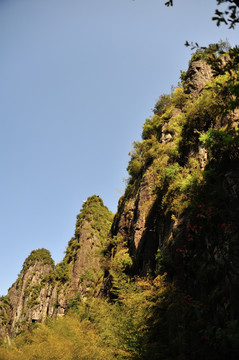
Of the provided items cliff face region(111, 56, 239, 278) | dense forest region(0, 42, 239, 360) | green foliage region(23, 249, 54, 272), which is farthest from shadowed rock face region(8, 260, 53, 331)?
cliff face region(111, 56, 239, 278)

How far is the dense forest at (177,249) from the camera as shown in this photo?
197 inches

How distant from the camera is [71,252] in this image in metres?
41.2

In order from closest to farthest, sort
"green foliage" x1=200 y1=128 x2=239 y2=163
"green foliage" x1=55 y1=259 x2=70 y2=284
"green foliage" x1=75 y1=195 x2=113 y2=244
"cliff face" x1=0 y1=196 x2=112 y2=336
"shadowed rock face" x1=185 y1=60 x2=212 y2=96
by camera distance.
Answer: "green foliage" x1=200 y1=128 x2=239 y2=163 < "shadowed rock face" x1=185 y1=60 x2=212 y2=96 < "cliff face" x1=0 y1=196 x2=112 y2=336 < "green foliage" x1=55 y1=259 x2=70 y2=284 < "green foliage" x1=75 y1=195 x2=113 y2=244

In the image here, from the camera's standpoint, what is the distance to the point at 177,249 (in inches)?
233

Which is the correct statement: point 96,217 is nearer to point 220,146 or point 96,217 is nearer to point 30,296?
point 30,296

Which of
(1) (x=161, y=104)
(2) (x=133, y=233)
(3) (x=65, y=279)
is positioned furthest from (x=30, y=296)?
(1) (x=161, y=104)

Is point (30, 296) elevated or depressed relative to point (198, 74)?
depressed

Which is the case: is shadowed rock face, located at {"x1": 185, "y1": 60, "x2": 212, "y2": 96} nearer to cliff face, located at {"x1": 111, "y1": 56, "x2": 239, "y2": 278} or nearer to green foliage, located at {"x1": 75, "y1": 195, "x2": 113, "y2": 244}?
cliff face, located at {"x1": 111, "y1": 56, "x2": 239, "y2": 278}

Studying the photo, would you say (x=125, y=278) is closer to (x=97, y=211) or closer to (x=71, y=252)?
(x=71, y=252)

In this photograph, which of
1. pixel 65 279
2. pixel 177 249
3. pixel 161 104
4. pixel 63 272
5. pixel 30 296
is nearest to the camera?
pixel 177 249

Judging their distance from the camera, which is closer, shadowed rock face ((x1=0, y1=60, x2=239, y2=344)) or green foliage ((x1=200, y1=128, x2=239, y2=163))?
green foliage ((x1=200, y1=128, x2=239, y2=163))

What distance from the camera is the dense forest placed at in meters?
5.00

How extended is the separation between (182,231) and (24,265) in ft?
198

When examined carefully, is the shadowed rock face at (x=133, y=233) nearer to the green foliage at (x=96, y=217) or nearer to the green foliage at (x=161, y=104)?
the green foliage at (x=96, y=217)
